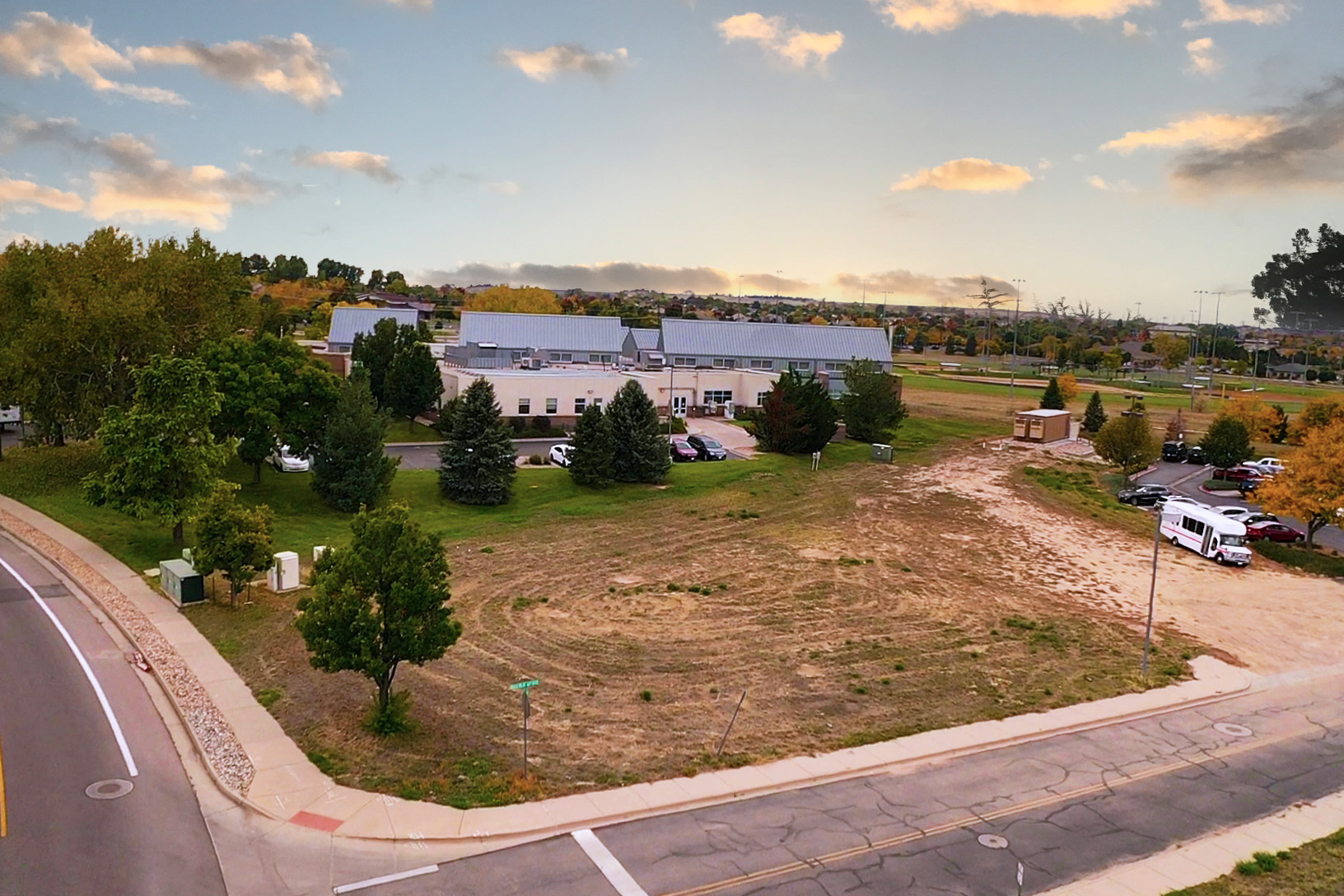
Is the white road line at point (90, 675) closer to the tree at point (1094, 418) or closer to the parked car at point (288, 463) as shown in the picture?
the parked car at point (288, 463)

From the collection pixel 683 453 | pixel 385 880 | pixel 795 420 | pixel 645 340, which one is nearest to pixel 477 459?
pixel 683 453

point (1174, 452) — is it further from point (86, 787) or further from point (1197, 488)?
point (86, 787)

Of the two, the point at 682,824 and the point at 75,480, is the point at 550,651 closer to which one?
the point at 682,824

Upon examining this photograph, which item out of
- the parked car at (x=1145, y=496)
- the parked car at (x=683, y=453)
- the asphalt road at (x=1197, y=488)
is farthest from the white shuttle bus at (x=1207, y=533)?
the parked car at (x=683, y=453)

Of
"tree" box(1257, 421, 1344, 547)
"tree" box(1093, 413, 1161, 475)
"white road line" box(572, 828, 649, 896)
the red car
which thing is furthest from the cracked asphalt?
"tree" box(1093, 413, 1161, 475)

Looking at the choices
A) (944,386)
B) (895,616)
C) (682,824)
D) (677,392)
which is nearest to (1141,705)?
(895,616)

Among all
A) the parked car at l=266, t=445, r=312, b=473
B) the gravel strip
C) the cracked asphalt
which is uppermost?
the parked car at l=266, t=445, r=312, b=473

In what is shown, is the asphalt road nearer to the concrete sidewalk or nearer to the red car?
the red car
